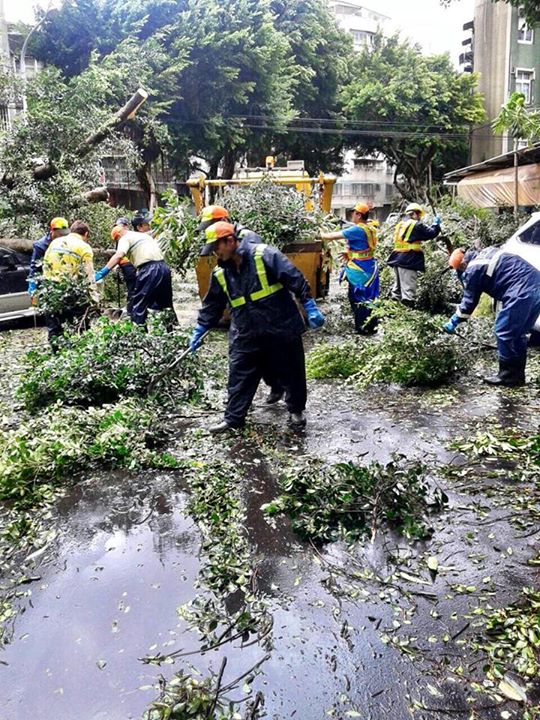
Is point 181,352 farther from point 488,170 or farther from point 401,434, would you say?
point 488,170

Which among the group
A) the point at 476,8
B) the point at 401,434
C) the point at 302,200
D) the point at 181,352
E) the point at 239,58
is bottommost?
the point at 401,434

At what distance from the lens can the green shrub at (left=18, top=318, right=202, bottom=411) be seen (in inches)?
220

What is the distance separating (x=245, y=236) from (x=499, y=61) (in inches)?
1149

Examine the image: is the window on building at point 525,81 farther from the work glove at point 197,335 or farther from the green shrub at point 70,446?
the green shrub at point 70,446

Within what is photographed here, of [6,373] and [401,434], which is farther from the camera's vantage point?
[6,373]

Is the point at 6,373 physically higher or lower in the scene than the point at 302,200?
lower

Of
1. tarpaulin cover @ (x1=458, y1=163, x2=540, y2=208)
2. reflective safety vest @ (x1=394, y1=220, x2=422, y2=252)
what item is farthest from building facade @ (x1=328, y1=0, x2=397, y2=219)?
reflective safety vest @ (x1=394, y1=220, x2=422, y2=252)

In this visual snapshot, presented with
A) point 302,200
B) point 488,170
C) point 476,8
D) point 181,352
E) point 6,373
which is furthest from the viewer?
point 476,8

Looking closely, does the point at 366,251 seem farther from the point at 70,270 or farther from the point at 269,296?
the point at 269,296

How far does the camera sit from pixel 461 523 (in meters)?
3.56

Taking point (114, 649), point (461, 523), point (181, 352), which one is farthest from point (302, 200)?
point (114, 649)

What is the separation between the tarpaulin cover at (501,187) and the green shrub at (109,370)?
7.81 m

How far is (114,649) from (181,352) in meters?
3.41

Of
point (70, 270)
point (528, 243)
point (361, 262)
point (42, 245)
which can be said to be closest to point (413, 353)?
point (528, 243)
